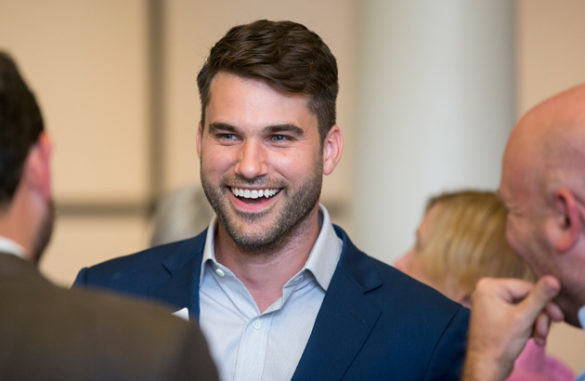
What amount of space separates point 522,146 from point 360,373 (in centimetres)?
65

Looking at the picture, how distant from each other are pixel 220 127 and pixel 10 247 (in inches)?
34.4

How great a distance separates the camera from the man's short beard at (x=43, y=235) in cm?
147

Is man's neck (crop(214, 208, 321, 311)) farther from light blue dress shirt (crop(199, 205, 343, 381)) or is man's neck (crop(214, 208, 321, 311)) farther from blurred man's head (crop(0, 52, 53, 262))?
blurred man's head (crop(0, 52, 53, 262))

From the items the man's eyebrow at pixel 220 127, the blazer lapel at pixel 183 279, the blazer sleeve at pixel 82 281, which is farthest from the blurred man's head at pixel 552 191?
the blazer sleeve at pixel 82 281

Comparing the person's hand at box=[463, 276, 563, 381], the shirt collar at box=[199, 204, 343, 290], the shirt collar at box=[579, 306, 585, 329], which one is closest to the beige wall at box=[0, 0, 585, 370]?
the shirt collar at box=[199, 204, 343, 290]

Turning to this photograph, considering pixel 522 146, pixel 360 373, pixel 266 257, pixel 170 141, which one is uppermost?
pixel 522 146

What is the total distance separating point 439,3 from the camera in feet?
12.8

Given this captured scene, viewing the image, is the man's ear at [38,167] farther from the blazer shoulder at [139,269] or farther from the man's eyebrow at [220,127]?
the blazer shoulder at [139,269]

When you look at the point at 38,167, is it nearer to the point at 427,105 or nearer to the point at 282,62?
the point at 282,62

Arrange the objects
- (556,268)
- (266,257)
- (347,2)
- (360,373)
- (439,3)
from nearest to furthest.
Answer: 1. (556,268)
2. (360,373)
3. (266,257)
4. (439,3)
5. (347,2)

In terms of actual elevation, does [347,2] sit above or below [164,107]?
above

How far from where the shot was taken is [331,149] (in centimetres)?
238

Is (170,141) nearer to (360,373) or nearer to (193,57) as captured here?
(193,57)

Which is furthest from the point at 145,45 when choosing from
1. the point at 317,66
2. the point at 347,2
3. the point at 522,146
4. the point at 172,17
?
the point at 522,146
